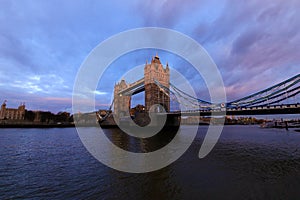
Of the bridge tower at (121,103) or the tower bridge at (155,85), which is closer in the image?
the tower bridge at (155,85)

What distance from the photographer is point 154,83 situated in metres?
52.1

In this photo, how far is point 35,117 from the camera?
71375 mm

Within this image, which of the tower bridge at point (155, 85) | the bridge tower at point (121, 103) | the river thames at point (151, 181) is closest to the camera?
the river thames at point (151, 181)

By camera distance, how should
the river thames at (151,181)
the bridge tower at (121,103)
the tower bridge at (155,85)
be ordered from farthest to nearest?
the bridge tower at (121,103) < the tower bridge at (155,85) < the river thames at (151,181)

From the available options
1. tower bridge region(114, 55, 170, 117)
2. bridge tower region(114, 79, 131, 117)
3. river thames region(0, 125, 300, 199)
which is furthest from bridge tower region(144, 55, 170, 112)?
river thames region(0, 125, 300, 199)

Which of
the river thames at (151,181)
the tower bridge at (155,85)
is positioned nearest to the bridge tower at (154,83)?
the tower bridge at (155,85)

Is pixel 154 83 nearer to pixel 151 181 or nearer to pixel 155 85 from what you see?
pixel 155 85

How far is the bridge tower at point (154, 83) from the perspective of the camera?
49.8 meters

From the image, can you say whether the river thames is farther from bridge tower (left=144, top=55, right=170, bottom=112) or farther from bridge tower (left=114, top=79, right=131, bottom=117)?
bridge tower (left=114, top=79, right=131, bottom=117)

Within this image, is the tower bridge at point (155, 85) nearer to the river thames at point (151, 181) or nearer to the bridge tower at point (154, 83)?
the bridge tower at point (154, 83)

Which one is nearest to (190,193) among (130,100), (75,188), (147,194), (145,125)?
(147,194)

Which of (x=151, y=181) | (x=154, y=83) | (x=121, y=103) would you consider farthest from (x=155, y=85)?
(x=151, y=181)

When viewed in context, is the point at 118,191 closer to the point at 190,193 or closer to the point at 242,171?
the point at 190,193

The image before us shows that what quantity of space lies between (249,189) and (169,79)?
55.3 meters
